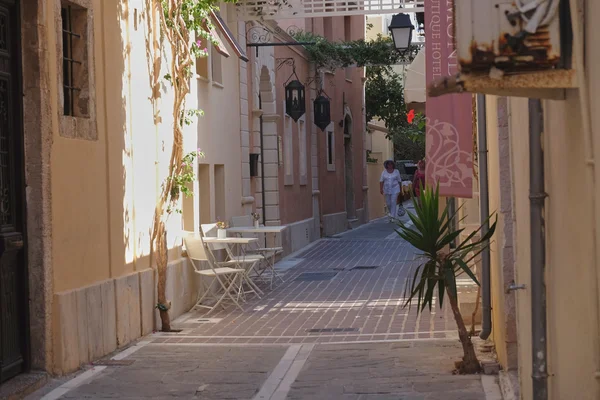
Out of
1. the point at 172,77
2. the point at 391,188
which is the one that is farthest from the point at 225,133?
the point at 391,188

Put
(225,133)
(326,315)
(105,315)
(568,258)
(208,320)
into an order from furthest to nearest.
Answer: (225,133) < (326,315) < (208,320) < (105,315) < (568,258)

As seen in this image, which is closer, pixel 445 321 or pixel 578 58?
pixel 578 58

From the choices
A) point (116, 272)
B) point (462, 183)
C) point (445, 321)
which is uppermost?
point (462, 183)

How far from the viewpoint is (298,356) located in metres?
9.70

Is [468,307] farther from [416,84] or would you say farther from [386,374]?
[416,84]

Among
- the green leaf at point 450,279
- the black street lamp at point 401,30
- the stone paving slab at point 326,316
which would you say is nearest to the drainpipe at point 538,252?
the green leaf at point 450,279

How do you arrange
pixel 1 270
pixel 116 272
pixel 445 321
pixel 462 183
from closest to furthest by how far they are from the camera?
pixel 1 270 → pixel 462 183 → pixel 116 272 → pixel 445 321

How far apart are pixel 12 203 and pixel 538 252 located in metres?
4.82

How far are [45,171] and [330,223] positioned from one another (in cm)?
1933

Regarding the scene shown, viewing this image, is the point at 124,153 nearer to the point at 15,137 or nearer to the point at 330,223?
the point at 15,137

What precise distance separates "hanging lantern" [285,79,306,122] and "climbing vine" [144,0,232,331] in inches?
341

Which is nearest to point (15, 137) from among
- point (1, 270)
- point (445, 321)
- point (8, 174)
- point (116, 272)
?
point (8, 174)

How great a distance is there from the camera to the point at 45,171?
8578mm

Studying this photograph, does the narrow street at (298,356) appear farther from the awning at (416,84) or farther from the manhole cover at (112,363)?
the awning at (416,84)
